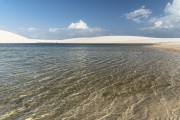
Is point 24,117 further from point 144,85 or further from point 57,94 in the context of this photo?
point 144,85

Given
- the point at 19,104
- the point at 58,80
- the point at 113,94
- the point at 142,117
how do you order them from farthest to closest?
the point at 58,80
the point at 113,94
the point at 19,104
the point at 142,117

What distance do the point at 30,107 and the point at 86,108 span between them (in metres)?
2.76

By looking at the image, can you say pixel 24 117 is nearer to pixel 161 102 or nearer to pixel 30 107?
pixel 30 107

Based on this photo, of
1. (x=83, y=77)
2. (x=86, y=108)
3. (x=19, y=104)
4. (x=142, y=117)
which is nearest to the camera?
(x=142, y=117)

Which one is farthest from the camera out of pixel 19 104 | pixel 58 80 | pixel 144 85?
pixel 58 80

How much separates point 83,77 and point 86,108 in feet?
27.1

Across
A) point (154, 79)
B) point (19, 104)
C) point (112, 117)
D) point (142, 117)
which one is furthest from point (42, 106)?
point (154, 79)

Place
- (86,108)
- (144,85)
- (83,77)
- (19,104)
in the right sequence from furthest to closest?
(83,77) < (144,85) < (19,104) < (86,108)

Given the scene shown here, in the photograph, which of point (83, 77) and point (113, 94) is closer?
point (113, 94)

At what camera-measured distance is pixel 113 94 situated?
13516 millimetres

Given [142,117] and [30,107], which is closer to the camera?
[142,117]

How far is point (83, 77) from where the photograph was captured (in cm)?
1916

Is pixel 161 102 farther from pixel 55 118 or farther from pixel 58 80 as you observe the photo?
pixel 58 80

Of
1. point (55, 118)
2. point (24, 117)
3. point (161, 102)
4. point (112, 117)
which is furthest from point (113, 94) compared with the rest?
point (24, 117)
